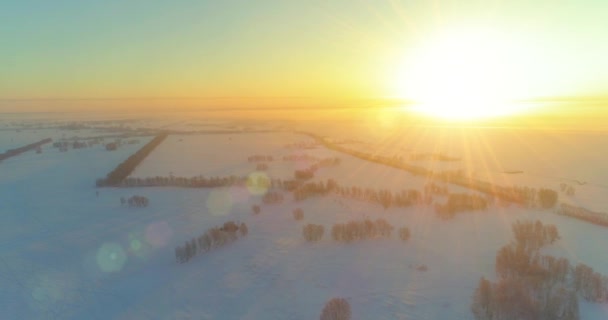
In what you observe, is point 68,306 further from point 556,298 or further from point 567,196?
point 567,196

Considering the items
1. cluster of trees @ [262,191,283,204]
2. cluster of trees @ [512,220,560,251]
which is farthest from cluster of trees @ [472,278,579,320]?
cluster of trees @ [262,191,283,204]

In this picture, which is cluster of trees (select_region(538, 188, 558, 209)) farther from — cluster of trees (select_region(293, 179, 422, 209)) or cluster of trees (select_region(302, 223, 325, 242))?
cluster of trees (select_region(302, 223, 325, 242))

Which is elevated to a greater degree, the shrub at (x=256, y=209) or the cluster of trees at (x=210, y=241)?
the shrub at (x=256, y=209)

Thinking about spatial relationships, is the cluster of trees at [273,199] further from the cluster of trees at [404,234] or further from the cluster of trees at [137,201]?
the cluster of trees at [404,234]

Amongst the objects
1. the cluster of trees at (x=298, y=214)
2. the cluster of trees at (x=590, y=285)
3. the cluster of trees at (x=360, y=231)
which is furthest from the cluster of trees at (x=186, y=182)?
the cluster of trees at (x=590, y=285)

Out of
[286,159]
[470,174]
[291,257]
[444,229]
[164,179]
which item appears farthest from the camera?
[286,159]

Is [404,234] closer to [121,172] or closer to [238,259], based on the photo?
[238,259]

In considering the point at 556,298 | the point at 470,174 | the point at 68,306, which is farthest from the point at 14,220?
the point at 470,174
